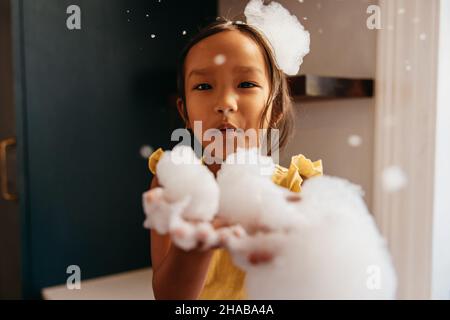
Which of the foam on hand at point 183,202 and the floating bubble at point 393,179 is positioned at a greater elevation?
the foam on hand at point 183,202

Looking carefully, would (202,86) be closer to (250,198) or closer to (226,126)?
(226,126)

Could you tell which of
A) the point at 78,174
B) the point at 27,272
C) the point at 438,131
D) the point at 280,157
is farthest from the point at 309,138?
the point at 27,272

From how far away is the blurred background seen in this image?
737 millimetres

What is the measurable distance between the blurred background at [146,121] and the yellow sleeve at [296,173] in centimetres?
7

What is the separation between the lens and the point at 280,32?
59cm

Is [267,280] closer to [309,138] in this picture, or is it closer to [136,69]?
→ [309,138]

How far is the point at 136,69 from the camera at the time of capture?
113 centimetres

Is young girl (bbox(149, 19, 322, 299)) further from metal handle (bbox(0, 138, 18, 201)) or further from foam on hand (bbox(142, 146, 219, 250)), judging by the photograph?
metal handle (bbox(0, 138, 18, 201))

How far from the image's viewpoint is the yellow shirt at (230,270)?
554 mm

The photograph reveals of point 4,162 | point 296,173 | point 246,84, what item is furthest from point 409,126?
point 4,162

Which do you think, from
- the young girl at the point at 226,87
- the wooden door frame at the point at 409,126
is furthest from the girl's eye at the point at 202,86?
the wooden door frame at the point at 409,126

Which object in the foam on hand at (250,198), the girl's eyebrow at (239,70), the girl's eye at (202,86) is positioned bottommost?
the foam on hand at (250,198)

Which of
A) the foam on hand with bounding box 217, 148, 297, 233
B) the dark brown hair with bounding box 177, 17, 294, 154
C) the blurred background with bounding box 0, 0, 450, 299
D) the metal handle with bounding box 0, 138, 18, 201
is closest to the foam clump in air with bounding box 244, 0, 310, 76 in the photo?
the dark brown hair with bounding box 177, 17, 294, 154

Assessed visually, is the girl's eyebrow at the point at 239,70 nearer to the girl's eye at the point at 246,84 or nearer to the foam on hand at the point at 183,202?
the girl's eye at the point at 246,84
